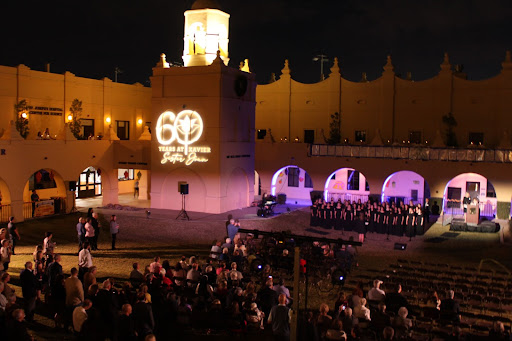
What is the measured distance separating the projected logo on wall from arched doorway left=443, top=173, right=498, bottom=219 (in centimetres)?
1486

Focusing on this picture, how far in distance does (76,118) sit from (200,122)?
33.1ft

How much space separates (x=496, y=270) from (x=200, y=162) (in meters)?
17.2

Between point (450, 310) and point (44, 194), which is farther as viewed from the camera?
point (44, 194)

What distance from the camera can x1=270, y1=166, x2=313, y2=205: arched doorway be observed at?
38.7 m

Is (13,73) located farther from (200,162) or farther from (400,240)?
(400,240)

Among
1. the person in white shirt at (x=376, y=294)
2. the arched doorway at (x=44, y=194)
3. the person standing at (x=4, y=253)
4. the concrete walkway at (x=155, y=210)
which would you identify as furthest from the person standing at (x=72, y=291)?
the arched doorway at (x=44, y=194)

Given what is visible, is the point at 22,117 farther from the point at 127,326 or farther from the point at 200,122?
the point at 127,326

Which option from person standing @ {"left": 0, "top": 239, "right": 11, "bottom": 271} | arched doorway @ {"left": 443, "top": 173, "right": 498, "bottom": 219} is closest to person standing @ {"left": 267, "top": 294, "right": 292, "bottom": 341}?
person standing @ {"left": 0, "top": 239, "right": 11, "bottom": 271}

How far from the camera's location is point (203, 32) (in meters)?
32.0

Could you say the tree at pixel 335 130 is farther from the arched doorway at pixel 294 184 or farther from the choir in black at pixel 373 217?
the choir in black at pixel 373 217

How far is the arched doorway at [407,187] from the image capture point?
35156 mm

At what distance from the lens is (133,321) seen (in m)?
10.7

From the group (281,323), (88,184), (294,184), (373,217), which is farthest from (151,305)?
(294,184)

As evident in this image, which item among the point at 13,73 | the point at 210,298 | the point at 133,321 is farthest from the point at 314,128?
the point at 133,321
